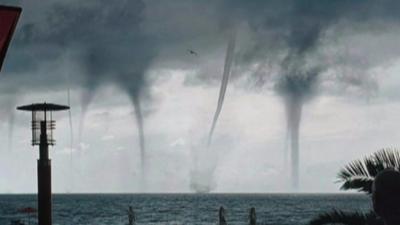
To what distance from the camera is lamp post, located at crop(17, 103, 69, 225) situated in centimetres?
2112

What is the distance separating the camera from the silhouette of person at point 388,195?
8.07 ft

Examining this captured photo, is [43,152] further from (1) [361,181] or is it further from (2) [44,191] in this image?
(1) [361,181]

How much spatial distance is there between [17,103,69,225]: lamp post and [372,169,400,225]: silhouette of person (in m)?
19.4

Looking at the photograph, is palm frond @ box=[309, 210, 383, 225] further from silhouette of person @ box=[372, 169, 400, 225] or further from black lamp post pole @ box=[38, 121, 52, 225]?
black lamp post pole @ box=[38, 121, 52, 225]

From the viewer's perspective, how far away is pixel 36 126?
2367 centimetres

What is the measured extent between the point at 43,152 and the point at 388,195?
2098 centimetres

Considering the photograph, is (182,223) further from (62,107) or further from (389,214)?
(389,214)

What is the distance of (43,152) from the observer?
889 inches

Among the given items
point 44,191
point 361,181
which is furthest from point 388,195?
point 44,191

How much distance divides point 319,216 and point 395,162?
2263 mm

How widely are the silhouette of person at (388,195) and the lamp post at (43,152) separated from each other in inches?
764

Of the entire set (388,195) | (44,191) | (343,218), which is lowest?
(343,218)

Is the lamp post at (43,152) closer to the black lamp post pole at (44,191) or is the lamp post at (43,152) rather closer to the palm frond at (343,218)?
the black lamp post pole at (44,191)

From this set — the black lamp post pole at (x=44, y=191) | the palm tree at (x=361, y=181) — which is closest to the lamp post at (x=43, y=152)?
the black lamp post pole at (x=44, y=191)
